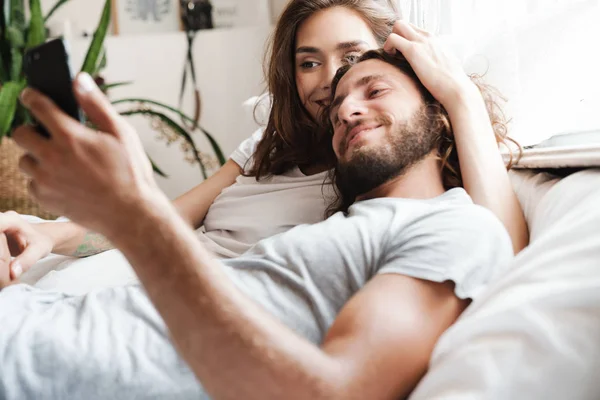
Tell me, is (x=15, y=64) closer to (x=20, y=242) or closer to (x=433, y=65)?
(x=20, y=242)

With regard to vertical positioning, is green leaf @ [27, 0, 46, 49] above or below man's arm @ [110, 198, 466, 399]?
above

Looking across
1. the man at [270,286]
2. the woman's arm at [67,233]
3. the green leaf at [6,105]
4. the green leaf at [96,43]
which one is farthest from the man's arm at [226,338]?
the green leaf at [96,43]

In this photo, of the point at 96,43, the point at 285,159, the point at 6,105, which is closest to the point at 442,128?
the point at 285,159

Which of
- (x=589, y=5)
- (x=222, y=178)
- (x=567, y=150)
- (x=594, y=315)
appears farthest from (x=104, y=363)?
(x=589, y=5)

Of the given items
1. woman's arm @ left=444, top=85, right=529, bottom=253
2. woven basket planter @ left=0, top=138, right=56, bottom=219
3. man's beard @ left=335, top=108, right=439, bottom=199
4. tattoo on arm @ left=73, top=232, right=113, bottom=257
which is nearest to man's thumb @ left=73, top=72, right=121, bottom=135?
man's beard @ left=335, top=108, right=439, bottom=199

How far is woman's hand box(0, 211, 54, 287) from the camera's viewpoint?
0.91m

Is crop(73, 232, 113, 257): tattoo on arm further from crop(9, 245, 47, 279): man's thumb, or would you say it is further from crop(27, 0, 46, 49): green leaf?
crop(27, 0, 46, 49): green leaf

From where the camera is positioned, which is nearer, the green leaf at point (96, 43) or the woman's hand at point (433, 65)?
the woman's hand at point (433, 65)

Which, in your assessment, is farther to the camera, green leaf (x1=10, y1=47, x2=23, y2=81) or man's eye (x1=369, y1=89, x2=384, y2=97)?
green leaf (x1=10, y1=47, x2=23, y2=81)

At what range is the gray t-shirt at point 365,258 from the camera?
60 centimetres

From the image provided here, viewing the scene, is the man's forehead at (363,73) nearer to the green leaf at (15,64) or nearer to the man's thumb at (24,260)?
the man's thumb at (24,260)

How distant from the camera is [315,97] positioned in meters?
1.29

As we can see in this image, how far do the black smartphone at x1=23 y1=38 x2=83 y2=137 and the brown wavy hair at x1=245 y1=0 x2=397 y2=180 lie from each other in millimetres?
766

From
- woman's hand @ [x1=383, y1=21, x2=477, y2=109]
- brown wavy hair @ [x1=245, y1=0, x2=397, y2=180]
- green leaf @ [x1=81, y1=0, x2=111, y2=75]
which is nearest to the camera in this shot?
woman's hand @ [x1=383, y1=21, x2=477, y2=109]
